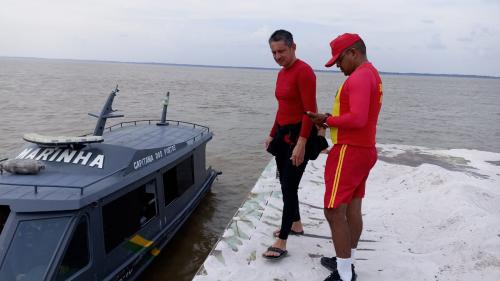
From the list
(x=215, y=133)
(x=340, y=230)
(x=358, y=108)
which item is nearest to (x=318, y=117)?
(x=358, y=108)

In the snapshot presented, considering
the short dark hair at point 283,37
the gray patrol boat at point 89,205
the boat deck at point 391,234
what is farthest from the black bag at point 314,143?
the gray patrol boat at point 89,205

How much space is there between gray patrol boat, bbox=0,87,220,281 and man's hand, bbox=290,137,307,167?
2.44 m

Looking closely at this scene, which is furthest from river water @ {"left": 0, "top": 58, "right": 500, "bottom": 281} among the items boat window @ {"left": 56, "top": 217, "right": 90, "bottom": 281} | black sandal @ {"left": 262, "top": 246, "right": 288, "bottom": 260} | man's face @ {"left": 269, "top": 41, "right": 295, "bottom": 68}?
man's face @ {"left": 269, "top": 41, "right": 295, "bottom": 68}

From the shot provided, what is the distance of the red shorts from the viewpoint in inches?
137

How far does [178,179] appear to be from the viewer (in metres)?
7.68

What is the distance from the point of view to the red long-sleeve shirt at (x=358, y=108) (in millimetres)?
3209

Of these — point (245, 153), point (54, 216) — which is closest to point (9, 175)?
point (54, 216)

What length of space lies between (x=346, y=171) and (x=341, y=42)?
1.16 m

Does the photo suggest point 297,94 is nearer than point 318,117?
No

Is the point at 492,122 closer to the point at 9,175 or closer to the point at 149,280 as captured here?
the point at 149,280

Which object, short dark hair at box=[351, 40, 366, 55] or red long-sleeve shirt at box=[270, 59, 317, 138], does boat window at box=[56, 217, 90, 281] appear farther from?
short dark hair at box=[351, 40, 366, 55]

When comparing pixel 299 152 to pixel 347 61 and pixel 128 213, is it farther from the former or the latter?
pixel 128 213

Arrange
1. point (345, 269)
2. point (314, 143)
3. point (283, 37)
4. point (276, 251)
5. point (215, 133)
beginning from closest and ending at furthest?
point (345, 269)
point (283, 37)
point (314, 143)
point (276, 251)
point (215, 133)

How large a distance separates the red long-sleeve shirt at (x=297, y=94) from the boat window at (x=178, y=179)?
3.46 meters
